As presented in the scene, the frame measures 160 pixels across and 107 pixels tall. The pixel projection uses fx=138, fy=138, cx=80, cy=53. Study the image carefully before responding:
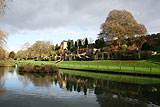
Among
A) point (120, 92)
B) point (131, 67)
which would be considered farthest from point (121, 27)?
point (120, 92)

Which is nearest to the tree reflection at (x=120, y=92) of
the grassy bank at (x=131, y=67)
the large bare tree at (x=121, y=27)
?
the grassy bank at (x=131, y=67)

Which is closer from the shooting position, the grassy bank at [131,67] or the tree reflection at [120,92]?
the tree reflection at [120,92]

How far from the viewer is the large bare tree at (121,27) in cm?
4528

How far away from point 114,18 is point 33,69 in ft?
118

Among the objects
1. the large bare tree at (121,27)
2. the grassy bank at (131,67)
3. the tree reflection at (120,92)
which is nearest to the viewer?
the tree reflection at (120,92)

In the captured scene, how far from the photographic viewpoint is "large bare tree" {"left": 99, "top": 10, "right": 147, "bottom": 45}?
149 ft

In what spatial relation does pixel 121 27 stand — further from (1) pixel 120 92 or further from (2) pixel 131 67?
(1) pixel 120 92

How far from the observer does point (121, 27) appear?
44250 millimetres

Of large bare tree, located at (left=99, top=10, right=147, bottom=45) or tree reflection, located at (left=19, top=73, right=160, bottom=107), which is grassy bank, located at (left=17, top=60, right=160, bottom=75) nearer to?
tree reflection, located at (left=19, top=73, right=160, bottom=107)

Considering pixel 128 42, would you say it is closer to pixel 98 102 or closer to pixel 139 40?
pixel 139 40

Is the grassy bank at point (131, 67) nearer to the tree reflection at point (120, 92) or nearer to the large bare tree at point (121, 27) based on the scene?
the tree reflection at point (120, 92)

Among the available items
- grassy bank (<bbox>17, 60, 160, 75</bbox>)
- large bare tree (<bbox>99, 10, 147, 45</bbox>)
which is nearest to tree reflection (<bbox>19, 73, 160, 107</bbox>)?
grassy bank (<bbox>17, 60, 160, 75</bbox>)

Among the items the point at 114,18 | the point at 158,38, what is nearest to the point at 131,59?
the point at 158,38

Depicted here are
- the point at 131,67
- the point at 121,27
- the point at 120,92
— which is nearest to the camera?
the point at 120,92
